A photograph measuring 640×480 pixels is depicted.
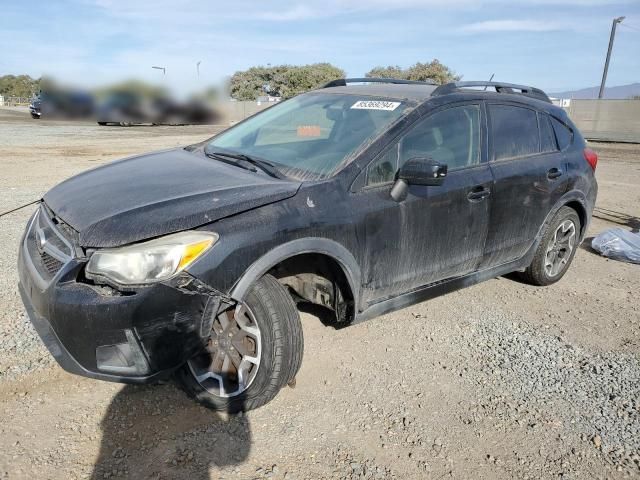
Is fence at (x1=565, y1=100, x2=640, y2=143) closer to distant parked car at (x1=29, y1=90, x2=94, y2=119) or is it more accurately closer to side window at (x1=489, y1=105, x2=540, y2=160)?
side window at (x1=489, y1=105, x2=540, y2=160)

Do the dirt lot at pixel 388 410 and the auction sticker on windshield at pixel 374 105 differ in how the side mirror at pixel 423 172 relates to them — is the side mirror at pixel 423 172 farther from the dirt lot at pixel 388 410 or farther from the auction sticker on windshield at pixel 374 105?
the dirt lot at pixel 388 410

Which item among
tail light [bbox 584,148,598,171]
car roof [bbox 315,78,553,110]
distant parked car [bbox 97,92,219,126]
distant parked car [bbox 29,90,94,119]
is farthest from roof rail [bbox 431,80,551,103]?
distant parked car [bbox 29,90,94,119]

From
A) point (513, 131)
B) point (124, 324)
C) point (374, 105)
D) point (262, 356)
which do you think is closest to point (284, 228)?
point (262, 356)

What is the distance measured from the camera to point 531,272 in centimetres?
463

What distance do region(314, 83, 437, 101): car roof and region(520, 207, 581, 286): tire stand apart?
5.52 ft

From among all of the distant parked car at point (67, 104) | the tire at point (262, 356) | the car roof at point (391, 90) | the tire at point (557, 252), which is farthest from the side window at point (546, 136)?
the distant parked car at point (67, 104)

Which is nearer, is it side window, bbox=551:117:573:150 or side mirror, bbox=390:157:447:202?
side mirror, bbox=390:157:447:202

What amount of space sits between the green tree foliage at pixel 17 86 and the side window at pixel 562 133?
2737 inches

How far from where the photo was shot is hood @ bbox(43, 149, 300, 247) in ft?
8.10

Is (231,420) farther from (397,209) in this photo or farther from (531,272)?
(531,272)

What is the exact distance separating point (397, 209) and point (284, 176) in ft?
2.36

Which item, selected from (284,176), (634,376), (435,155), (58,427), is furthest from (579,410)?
(58,427)

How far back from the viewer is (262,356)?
2.72 meters

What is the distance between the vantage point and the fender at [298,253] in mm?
2527
